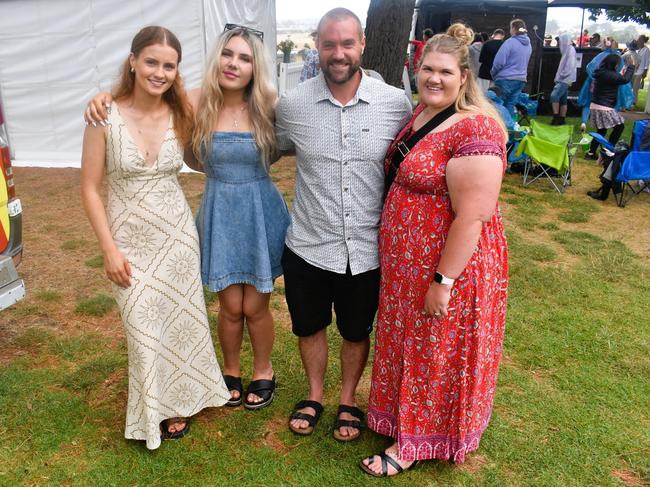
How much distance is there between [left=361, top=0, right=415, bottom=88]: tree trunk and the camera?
20.5 ft

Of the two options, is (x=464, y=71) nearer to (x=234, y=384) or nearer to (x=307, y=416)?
(x=307, y=416)

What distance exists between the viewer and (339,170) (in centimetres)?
252

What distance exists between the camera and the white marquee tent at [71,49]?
25.0 feet

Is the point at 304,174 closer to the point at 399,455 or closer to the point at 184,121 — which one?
the point at 184,121

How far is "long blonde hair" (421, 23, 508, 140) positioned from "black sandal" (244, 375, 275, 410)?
1797mm

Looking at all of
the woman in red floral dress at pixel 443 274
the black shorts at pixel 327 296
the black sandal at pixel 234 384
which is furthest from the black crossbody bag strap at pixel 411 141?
the black sandal at pixel 234 384

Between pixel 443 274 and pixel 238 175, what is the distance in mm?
1064

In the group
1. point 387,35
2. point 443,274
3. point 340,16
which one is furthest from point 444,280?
point 387,35

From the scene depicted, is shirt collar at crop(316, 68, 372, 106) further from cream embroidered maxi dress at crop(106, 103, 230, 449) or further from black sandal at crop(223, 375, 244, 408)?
black sandal at crop(223, 375, 244, 408)

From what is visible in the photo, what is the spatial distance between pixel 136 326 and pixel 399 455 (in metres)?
1.31

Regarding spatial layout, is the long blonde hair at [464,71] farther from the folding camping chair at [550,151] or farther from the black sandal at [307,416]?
the folding camping chair at [550,151]

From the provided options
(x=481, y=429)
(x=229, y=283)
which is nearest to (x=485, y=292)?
(x=481, y=429)

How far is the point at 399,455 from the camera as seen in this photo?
263 centimetres

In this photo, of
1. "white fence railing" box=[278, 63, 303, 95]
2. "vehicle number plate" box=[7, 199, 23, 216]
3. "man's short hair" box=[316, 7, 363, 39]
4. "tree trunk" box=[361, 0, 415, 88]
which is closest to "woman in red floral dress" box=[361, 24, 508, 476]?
"man's short hair" box=[316, 7, 363, 39]
